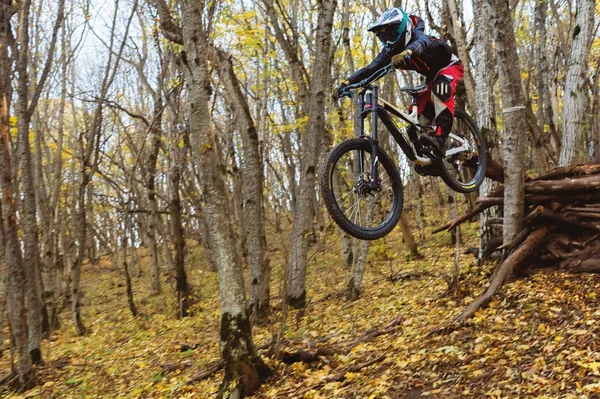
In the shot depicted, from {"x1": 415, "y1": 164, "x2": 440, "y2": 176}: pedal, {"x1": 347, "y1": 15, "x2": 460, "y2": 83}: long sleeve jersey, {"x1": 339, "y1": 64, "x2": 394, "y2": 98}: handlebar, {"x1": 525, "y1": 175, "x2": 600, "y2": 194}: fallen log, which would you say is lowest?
{"x1": 525, "y1": 175, "x2": 600, "y2": 194}: fallen log

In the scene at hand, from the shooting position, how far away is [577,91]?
7.79 meters

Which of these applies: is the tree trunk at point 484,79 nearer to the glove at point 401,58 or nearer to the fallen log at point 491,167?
the fallen log at point 491,167

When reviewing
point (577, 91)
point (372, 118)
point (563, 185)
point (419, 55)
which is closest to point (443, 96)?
point (419, 55)

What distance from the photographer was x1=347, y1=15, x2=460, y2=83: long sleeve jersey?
4691mm

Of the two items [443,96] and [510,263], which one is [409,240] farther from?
[443,96]

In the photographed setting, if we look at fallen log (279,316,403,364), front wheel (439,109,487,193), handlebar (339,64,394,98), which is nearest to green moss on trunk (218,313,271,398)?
fallen log (279,316,403,364)

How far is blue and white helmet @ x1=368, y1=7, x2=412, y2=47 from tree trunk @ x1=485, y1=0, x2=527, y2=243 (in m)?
1.42

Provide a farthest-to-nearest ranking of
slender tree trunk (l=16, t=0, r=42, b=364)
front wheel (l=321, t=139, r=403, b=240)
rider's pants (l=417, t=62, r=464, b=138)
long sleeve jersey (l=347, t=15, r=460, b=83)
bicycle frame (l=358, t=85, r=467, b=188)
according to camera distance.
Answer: slender tree trunk (l=16, t=0, r=42, b=364), rider's pants (l=417, t=62, r=464, b=138), long sleeve jersey (l=347, t=15, r=460, b=83), bicycle frame (l=358, t=85, r=467, b=188), front wheel (l=321, t=139, r=403, b=240)

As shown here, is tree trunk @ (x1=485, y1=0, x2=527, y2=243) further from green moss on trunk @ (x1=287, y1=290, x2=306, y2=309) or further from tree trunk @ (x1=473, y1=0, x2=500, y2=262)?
green moss on trunk @ (x1=287, y1=290, x2=306, y2=309)

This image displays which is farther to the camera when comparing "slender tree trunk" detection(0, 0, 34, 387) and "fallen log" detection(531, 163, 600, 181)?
"slender tree trunk" detection(0, 0, 34, 387)

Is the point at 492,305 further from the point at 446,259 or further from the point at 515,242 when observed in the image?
the point at 446,259

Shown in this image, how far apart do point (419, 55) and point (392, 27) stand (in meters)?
0.38

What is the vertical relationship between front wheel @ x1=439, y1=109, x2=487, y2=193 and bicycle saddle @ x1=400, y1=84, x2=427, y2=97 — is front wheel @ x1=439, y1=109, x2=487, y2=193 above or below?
below

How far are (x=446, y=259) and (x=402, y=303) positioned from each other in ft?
10.6
